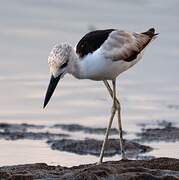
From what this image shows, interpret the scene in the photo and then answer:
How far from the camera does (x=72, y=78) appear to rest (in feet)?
52.6

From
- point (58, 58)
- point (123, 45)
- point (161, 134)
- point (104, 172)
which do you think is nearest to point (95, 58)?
point (58, 58)

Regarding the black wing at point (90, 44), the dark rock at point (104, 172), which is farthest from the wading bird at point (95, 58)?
the dark rock at point (104, 172)

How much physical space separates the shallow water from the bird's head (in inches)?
44.7

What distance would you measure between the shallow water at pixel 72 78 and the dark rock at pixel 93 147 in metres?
0.26

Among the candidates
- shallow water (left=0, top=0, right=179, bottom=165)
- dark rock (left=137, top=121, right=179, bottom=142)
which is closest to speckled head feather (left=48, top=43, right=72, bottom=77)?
shallow water (left=0, top=0, right=179, bottom=165)

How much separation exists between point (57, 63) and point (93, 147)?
2071mm

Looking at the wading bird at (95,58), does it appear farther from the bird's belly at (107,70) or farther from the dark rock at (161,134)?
the dark rock at (161,134)

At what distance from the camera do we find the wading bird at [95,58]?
1095cm

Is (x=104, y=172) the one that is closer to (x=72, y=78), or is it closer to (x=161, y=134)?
(x=161, y=134)

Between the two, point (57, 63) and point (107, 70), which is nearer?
point (57, 63)

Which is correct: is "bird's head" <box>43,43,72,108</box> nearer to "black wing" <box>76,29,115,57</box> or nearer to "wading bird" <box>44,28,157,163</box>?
"wading bird" <box>44,28,157,163</box>

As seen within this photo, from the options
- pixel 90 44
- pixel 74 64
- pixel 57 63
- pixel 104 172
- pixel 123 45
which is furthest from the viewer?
pixel 123 45

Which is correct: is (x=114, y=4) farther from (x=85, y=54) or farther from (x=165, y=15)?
(x=85, y=54)

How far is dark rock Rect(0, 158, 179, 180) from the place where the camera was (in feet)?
30.8
